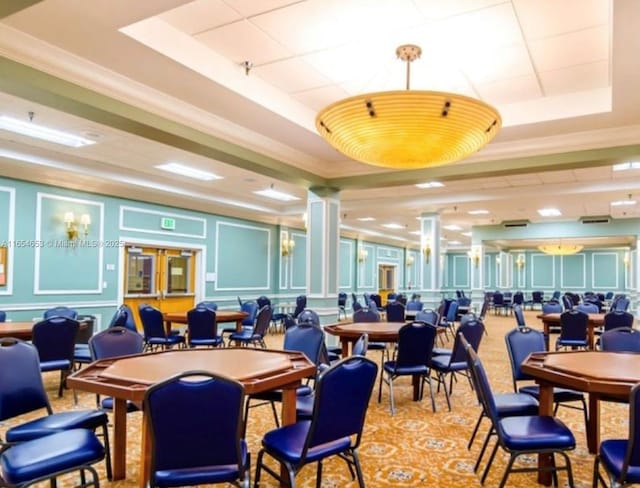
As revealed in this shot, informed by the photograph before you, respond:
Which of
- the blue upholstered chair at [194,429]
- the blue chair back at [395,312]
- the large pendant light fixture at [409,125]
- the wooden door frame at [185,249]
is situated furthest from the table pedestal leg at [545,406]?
the wooden door frame at [185,249]

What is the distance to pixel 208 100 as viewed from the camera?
4516 millimetres

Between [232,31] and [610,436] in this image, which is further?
[610,436]

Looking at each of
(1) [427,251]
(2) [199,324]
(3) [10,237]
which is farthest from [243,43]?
(1) [427,251]

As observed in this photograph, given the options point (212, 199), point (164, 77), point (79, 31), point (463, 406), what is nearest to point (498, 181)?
point (463, 406)

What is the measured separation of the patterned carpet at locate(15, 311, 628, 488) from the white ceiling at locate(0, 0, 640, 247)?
105 inches

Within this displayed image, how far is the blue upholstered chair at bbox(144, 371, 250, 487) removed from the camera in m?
2.07

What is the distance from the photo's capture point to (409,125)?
123 inches

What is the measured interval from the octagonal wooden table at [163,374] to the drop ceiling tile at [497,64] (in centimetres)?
274

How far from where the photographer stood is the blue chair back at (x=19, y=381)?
2.77 meters

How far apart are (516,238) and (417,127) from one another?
13036 mm

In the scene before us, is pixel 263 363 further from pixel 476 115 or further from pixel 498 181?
pixel 498 181

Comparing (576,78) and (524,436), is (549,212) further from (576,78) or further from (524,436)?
(524,436)

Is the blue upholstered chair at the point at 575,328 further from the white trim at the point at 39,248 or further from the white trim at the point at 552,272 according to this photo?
the white trim at the point at 552,272

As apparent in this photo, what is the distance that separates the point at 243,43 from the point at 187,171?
4.32 m
